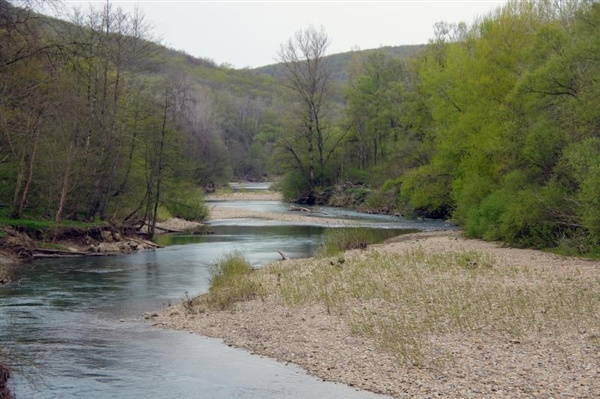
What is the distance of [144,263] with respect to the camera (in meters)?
28.3

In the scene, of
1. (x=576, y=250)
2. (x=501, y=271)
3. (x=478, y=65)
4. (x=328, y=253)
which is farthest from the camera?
(x=478, y=65)

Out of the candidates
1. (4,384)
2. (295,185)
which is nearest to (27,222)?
(4,384)

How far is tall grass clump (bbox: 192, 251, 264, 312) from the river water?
1.03 metres

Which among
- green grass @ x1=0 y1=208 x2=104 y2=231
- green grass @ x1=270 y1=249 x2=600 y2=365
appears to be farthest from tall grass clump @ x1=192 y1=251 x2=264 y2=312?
green grass @ x1=0 y1=208 x2=104 y2=231

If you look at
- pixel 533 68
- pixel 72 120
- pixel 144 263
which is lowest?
pixel 144 263

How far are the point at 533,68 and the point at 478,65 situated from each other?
774 centimetres

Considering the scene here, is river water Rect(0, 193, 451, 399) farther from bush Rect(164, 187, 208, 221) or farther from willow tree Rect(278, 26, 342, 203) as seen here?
willow tree Rect(278, 26, 342, 203)

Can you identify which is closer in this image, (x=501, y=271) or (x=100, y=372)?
(x=100, y=372)

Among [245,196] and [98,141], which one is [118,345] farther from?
[245,196]

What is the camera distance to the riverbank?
11.4 meters

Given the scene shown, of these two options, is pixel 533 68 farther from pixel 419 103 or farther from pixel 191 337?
pixel 419 103

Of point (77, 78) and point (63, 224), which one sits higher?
point (77, 78)

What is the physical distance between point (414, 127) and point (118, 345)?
145ft

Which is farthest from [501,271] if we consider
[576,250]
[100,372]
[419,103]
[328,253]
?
[419,103]
